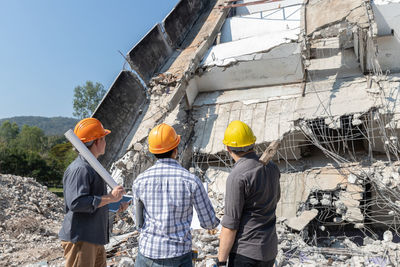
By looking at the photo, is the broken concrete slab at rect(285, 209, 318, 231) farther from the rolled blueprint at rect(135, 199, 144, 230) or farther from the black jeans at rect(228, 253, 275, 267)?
the rolled blueprint at rect(135, 199, 144, 230)

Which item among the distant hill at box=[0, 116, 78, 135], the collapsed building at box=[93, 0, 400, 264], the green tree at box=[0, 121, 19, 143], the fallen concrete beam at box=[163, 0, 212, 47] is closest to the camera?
the collapsed building at box=[93, 0, 400, 264]

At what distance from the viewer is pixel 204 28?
9477 mm

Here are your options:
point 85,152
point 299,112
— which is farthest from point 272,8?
point 85,152

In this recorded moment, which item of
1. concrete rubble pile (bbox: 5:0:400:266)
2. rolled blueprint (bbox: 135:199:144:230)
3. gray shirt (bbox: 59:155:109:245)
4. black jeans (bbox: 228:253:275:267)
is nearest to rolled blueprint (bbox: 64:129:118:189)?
gray shirt (bbox: 59:155:109:245)

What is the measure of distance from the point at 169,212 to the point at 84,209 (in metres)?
0.68

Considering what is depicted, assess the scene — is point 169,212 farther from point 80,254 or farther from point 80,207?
point 80,254

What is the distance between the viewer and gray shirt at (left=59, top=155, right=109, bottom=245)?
233 cm

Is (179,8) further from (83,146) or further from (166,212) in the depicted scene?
(166,212)

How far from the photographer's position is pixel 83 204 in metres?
2.31

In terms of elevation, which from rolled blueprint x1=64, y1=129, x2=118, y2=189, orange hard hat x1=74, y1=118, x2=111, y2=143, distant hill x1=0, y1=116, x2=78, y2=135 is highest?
distant hill x1=0, y1=116, x2=78, y2=135

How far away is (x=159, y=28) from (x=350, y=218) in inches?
236

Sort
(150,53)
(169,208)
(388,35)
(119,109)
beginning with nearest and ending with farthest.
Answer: (169,208)
(388,35)
(119,109)
(150,53)

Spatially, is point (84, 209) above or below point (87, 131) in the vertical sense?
below

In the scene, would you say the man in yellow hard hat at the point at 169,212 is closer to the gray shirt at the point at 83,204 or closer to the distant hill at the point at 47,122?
the gray shirt at the point at 83,204
